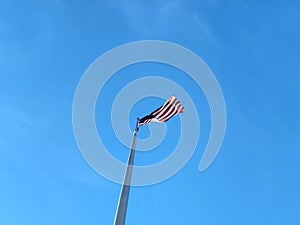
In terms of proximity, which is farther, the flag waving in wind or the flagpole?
the flag waving in wind

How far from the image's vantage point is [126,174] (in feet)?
63.8

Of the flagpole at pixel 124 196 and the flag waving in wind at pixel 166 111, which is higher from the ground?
the flag waving in wind at pixel 166 111

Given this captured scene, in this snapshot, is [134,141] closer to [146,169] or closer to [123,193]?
[146,169]

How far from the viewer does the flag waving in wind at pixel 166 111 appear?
2453 cm

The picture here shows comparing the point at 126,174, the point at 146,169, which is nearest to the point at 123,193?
the point at 126,174

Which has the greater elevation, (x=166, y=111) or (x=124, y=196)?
(x=166, y=111)

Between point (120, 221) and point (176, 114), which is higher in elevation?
point (176, 114)

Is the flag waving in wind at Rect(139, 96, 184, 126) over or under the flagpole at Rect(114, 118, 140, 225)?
over

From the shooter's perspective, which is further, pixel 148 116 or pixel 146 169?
pixel 148 116

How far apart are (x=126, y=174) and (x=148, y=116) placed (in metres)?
5.91

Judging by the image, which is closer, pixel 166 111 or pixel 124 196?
pixel 124 196

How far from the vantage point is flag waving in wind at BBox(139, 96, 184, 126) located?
80.5ft

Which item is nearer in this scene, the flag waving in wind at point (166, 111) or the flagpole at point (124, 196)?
the flagpole at point (124, 196)

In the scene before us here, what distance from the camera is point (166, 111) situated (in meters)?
24.6
